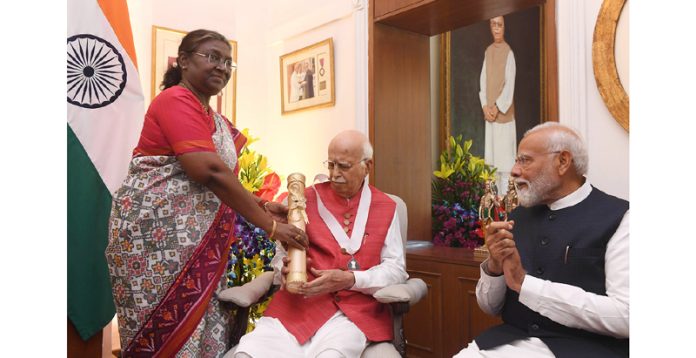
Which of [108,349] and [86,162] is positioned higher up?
Answer: [86,162]

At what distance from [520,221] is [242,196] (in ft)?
4.17

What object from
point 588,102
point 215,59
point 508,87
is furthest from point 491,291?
point 508,87

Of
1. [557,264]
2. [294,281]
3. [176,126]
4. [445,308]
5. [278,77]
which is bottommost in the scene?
[445,308]

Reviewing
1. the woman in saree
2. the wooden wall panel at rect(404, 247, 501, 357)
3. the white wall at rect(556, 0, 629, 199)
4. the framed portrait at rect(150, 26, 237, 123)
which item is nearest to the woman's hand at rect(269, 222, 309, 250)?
the woman in saree

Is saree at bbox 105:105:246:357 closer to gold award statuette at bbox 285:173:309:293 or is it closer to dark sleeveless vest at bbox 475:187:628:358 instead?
gold award statuette at bbox 285:173:309:293

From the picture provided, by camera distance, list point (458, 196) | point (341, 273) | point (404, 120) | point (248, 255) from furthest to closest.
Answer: point (458, 196) < point (404, 120) < point (248, 255) < point (341, 273)

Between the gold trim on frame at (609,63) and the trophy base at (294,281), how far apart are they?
6.26ft

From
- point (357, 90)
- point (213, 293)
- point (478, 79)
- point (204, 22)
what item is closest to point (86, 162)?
point (213, 293)

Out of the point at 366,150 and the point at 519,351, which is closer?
the point at 519,351

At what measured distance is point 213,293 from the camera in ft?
9.25

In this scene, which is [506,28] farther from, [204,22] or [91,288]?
[91,288]

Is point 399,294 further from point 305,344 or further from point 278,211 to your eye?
point 278,211

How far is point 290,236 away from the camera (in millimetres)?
2547

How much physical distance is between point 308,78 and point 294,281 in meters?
3.31
